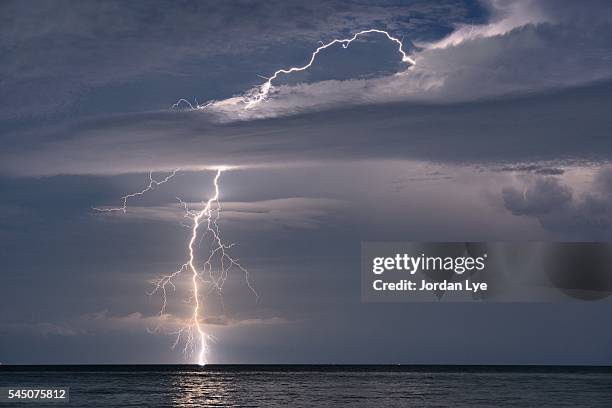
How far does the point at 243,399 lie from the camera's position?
64.3 m

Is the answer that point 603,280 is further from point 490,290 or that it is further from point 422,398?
point 422,398

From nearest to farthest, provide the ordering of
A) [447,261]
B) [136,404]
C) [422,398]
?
[447,261] → [136,404] → [422,398]

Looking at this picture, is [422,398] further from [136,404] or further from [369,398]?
[136,404]

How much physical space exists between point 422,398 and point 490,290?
104 ft

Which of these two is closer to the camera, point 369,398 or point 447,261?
point 447,261

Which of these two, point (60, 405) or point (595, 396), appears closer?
point (60, 405)

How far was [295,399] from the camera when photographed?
62.1m

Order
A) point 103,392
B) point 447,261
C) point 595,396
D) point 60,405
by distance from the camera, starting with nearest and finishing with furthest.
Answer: point 447,261 < point 60,405 < point 595,396 < point 103,392

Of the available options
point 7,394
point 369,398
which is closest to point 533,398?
point 369,398

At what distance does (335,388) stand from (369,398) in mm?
15959

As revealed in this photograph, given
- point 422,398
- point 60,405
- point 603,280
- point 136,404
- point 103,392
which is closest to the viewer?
point 603,280

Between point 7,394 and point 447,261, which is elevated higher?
point 447,261

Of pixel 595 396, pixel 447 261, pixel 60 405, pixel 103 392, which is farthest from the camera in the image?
pixel 103 392

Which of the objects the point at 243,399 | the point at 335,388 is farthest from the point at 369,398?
the point at 335,388
